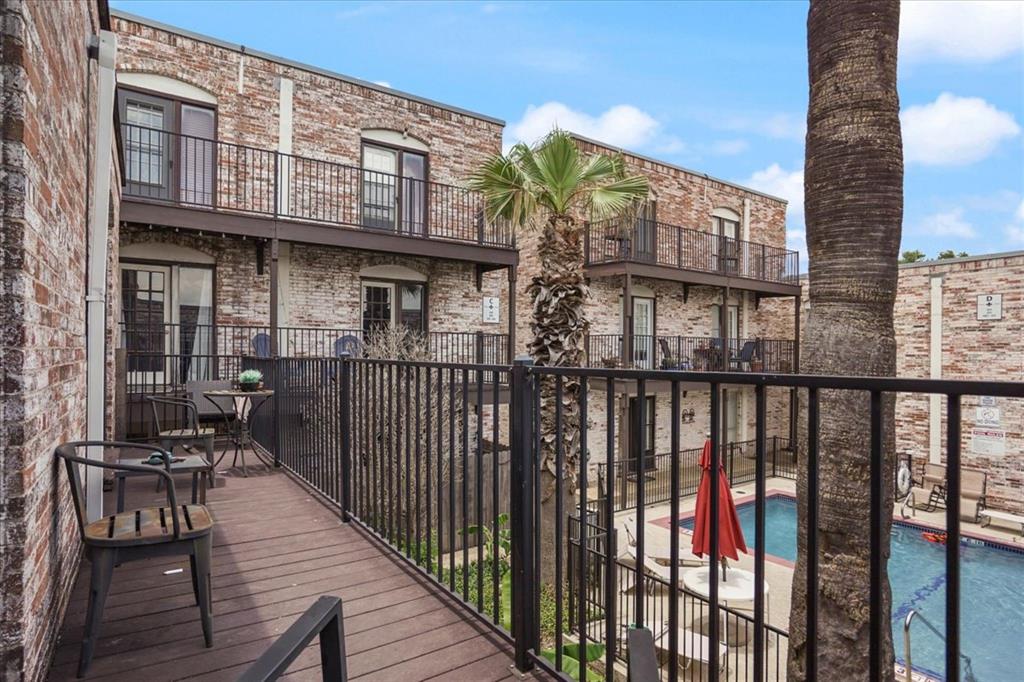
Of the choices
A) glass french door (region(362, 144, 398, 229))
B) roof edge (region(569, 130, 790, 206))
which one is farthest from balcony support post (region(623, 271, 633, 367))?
glass french door (region(362, 144, 398, 229))

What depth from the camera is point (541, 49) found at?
14297 mm

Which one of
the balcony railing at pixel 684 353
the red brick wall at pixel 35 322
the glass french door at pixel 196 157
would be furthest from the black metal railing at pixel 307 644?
the balcony railing at pixel 684 353

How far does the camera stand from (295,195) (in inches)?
412

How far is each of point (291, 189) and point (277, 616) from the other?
Result: 929cm

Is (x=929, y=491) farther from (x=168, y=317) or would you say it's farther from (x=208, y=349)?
(x=168, y=317)

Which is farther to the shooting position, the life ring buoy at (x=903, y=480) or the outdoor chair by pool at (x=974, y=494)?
the life ring buoy at (x=903, y=480)

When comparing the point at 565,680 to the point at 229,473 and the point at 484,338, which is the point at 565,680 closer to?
the point at 229,473

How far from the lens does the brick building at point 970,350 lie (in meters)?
13.5

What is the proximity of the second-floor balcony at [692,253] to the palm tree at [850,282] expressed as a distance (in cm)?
867

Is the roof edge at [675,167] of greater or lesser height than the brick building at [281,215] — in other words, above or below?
above

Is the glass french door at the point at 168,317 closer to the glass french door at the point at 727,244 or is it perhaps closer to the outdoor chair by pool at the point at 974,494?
the glass french door at the point at 727,244

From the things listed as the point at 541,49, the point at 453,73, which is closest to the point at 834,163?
the point at 541,49

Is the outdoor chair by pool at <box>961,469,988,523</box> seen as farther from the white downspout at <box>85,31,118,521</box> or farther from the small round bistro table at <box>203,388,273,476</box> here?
the white downspout at <box>85,31,118,521</box>

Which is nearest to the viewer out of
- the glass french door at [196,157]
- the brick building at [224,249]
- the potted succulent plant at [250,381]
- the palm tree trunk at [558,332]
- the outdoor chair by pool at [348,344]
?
the brick building at [224,249]
